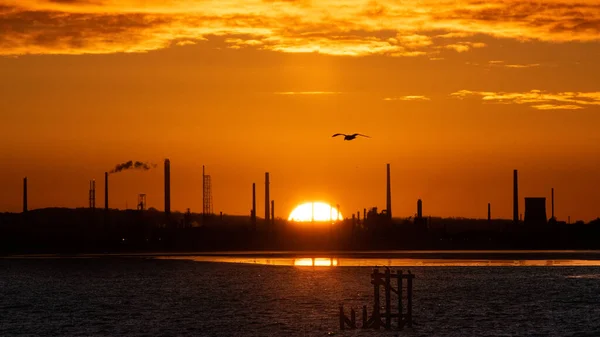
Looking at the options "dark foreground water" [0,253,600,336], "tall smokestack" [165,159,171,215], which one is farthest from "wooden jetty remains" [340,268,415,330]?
"tall smokestack" [165,159,171,215]

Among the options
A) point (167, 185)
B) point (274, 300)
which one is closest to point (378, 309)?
point (274, 300)

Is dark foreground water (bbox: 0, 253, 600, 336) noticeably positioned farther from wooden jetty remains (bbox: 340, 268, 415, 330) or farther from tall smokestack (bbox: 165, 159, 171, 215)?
tall smokestack (bbox: 165, 159, 171, 215)

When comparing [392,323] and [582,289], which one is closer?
[392,323]

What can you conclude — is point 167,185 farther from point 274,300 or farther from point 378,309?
point 378,309

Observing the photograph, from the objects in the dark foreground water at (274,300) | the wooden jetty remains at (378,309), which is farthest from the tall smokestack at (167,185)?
the wooden jetty remains at (378,309)

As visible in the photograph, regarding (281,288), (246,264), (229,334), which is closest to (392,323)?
(229,334)

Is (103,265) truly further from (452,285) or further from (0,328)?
(0,328)

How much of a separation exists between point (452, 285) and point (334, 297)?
53.2ft

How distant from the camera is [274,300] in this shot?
229 feet

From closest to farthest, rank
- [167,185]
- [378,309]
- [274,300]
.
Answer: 1. [378,309]
2. [274,300]
3. [167,185]

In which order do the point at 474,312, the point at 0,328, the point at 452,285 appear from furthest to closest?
the point at 452,285, the point at 474,312, the point at 0,328

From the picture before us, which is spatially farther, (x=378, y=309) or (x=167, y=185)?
(x=167, y=185)

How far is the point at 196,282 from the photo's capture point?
8900 centimetres

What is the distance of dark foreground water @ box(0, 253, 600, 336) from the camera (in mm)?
53062
